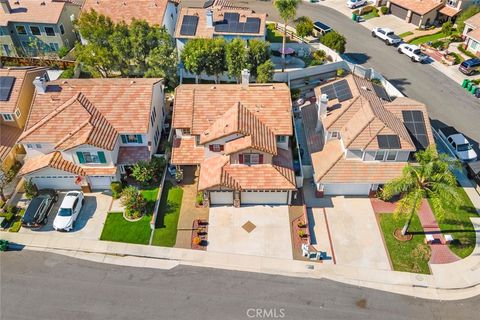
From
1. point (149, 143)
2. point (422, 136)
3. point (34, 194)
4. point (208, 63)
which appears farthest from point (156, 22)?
point (422, 136)

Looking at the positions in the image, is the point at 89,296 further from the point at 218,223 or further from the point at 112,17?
the point at 112,17

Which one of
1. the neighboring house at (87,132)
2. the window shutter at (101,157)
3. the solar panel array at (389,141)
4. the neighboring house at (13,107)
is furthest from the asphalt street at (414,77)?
the neighboring house at (13,107)

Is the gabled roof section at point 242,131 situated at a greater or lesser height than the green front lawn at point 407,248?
greater

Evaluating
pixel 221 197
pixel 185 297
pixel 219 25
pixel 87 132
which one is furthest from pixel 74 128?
pixel 219 25

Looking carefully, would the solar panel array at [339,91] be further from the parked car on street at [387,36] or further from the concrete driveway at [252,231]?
the parked car on street at [387,36]

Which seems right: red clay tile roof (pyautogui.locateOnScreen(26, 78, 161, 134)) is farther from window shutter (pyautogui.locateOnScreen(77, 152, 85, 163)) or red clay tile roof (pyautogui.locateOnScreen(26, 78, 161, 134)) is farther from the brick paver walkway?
the brick paver walkway

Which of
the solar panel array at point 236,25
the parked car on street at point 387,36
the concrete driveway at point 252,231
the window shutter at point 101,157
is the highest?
the solar panel array at point 236,25

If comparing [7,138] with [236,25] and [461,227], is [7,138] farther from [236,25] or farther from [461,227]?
[461,227]

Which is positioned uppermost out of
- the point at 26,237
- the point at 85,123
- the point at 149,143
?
the point at 85,123
